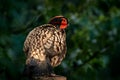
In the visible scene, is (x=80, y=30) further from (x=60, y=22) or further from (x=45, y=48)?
(x=45, y=48)

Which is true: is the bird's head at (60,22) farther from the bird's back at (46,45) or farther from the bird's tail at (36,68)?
the bird's tail at (36,68)

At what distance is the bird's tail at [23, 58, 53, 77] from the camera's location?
5.13 meters

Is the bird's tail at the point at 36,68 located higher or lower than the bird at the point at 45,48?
lower

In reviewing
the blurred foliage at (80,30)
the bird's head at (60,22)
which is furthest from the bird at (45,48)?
the blurred foliage at (80,30)

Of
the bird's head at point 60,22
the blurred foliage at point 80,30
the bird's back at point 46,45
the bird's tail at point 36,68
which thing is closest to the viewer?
the bird's tail at point 36,68

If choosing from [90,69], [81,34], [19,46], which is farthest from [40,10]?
[19,46]

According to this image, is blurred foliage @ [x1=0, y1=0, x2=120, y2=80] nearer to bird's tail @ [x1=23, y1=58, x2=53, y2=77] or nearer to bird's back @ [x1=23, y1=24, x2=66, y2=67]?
bird's back @ [x1=23, y1=24, x2=66, y2=67]

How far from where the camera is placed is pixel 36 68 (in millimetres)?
5152

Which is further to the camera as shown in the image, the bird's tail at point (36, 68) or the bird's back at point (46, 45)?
the bird's back at point (46, 45)

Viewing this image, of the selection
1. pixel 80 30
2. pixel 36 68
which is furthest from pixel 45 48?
pixel 80 30

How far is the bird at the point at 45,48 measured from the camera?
5180mm

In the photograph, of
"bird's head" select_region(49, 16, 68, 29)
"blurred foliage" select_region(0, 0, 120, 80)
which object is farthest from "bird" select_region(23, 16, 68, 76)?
"blurred foliage" select_region(0, 0, 120, 80)

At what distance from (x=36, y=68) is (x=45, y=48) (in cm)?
27

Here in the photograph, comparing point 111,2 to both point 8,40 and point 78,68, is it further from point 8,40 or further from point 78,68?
point 8,40
